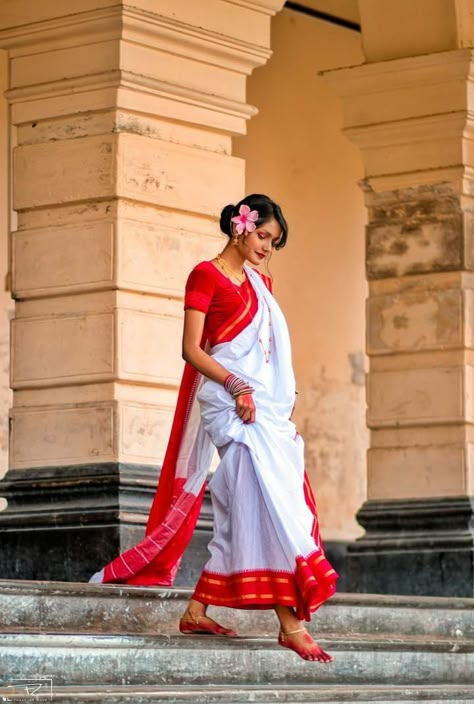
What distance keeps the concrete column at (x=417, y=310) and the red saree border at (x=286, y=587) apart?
450cm

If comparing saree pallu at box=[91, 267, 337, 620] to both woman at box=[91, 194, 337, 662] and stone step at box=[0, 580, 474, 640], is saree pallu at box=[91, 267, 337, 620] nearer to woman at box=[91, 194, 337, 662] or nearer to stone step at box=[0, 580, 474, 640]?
woman at box=[91, 194, 337, 662]

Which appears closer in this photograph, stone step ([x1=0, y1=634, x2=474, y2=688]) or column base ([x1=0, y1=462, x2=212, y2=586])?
stone step ([x1=0, y1=634, x2=474, y2=688])

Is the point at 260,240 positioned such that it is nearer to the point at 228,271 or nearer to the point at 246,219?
the point at 246,219

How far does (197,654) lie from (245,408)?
0.90 m

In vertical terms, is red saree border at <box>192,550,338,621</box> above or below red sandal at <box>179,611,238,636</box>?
above

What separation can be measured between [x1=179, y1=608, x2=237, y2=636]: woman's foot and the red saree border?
0.22 metres

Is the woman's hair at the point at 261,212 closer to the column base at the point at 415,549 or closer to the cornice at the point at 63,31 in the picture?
the cornice at the point at 63,31

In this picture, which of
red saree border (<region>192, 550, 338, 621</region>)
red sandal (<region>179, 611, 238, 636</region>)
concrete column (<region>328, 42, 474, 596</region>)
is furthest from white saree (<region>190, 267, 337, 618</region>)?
concrete column (<region>328, 42, 474, 596</region>)

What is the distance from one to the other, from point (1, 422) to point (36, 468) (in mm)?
2193

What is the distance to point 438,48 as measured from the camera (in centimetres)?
1155

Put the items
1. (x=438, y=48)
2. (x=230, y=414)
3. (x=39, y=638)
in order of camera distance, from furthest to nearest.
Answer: (x=438, y=48), (x=230, y=414), (x=39, y=638)

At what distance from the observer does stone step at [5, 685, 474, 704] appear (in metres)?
6.47

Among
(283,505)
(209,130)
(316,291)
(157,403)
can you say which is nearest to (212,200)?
(209,130)

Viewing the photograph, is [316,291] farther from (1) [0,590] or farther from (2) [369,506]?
(1) [0,590]
